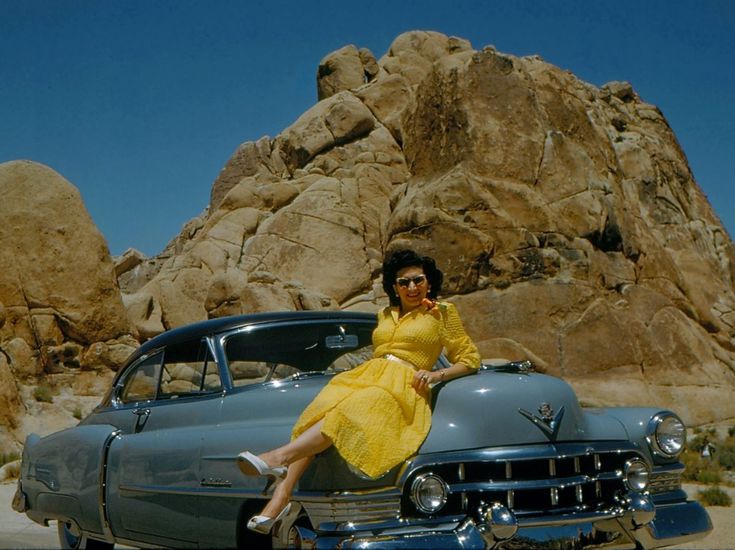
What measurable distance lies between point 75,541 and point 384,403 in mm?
3154

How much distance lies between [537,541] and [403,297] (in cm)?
144

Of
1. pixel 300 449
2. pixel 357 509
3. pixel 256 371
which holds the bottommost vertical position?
pixel 357 509

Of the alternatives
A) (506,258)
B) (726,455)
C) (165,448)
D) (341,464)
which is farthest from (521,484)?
(506,258)

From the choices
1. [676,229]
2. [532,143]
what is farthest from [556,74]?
[676,229]

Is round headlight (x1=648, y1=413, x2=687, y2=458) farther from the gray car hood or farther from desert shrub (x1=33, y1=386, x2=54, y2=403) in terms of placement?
desert shrub (x1=33, y1=386, x2=54, y2=403)

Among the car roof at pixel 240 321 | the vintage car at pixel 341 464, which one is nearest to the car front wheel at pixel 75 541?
the vintage car at pixel 341 464

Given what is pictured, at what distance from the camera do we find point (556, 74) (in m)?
21.7

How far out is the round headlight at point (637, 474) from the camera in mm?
3744

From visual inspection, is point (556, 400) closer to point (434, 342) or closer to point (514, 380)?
point (514, 380)

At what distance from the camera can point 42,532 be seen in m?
6.83

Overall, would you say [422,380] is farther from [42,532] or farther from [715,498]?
[715,498]

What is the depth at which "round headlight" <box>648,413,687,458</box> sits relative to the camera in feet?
13.5

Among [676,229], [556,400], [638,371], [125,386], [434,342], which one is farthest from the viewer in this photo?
[676,229]

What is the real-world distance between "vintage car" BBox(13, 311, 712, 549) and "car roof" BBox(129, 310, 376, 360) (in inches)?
0.5
